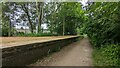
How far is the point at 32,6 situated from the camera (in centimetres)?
3609

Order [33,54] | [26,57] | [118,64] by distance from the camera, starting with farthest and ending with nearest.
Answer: [118,64]
[33,54]
[26,57]

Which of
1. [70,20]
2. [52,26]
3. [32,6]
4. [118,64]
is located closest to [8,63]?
[118,64]

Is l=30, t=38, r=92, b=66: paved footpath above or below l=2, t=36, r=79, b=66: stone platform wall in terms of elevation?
below

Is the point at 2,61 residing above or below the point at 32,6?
below

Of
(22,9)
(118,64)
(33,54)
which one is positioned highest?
(22,9)

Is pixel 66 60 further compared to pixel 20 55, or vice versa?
pixel 66 60

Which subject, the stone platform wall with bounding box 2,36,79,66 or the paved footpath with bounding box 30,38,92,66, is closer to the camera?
the stone platform wall with bounding box 2,36,79,66

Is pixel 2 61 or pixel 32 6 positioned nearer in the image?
pixel 2 61

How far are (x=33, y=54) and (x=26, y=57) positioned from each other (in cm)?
81

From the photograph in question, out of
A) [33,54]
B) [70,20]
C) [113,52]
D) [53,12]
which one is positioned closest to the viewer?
[33,54]

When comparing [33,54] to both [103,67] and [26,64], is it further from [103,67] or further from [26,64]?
[103,67]

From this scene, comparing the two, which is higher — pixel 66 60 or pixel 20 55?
pixel 20 55

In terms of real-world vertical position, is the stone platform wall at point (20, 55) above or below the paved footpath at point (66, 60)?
above

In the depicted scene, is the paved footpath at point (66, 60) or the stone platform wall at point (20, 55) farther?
the paved footpath at point (66, 60)
